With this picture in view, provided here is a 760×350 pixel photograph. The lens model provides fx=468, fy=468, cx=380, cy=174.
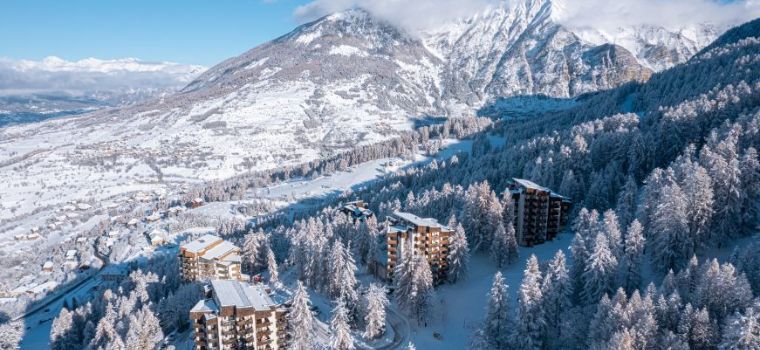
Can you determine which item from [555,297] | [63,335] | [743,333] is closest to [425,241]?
[555,297]

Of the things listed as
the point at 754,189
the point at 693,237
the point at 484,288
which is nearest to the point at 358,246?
the point at 484,288

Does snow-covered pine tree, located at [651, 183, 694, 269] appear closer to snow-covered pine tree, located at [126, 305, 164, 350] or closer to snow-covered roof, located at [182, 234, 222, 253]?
snow-covered pine tree, located at [126, 305, 164, 350]

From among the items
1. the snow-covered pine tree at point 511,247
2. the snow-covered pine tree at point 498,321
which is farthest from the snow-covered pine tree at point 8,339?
the snow-covered pine tree at point 511,247

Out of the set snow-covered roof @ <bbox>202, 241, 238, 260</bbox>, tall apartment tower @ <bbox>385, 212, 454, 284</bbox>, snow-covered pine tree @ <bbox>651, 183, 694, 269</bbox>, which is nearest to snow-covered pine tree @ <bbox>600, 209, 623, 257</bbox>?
snow-covered pine tree @ <bbox>651, 183, 694, 269</bbox>

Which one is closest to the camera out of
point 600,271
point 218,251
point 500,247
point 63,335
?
point 600,271

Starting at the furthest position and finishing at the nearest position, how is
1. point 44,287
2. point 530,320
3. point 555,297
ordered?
point 44,287, point 555,297, point 530,320

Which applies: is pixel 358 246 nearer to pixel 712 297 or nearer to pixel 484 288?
pixel 484 288

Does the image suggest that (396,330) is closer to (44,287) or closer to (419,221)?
(419,221)
